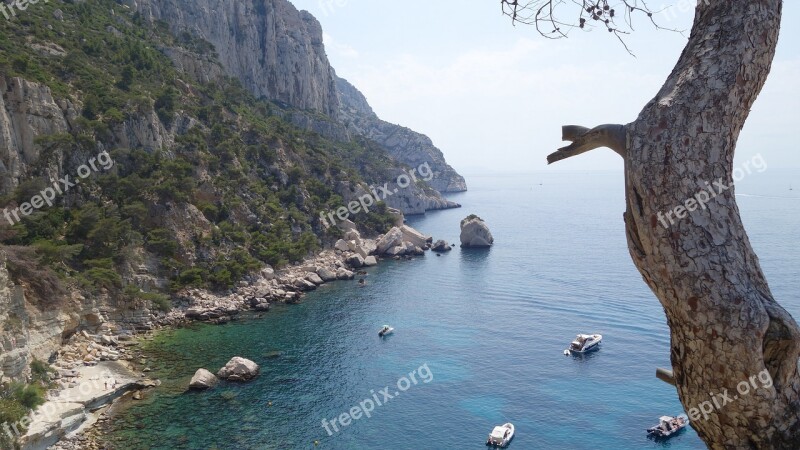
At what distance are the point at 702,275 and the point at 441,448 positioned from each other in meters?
21.0

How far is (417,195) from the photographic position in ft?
358

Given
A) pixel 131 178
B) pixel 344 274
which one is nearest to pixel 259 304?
pixel 344 274

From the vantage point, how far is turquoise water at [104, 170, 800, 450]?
22.8 m

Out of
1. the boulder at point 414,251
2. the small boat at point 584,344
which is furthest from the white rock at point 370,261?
the small boat at point 584,344

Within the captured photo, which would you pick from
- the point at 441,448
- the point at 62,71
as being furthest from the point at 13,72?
the point at 441,448

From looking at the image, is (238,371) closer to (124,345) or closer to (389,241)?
(124,345)

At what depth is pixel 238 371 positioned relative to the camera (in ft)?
91.3

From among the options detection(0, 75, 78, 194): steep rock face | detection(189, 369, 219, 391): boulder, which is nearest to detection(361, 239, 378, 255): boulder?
detection(0, 75, 78, 194): steep rock face

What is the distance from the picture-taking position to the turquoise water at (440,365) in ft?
74.7

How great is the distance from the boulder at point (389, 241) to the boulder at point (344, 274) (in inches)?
450

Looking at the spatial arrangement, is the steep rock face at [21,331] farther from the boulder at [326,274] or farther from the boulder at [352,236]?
the boulder at [352,236]

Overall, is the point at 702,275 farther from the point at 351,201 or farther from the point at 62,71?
the point at 351,201

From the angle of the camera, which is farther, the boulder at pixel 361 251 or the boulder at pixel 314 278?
the boulder at pixel 361 251

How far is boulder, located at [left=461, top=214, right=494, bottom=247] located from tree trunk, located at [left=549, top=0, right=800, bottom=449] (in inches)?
2629
